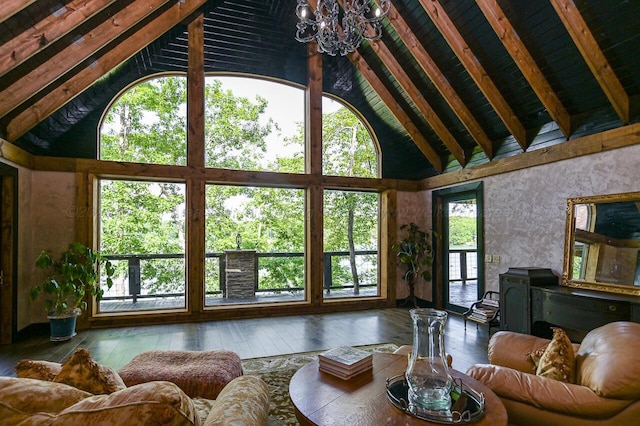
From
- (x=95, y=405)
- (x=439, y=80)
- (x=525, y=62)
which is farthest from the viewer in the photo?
(x=439, y=80)

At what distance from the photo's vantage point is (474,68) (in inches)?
179

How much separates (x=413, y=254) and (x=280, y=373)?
402 centimetres

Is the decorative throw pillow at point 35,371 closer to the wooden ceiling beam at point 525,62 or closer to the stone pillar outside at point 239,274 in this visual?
the wooden ceiling beam at point 525,62

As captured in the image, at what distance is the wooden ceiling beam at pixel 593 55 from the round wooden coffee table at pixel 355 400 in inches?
143

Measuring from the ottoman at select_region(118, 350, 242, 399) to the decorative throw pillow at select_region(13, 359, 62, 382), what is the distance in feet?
2.38

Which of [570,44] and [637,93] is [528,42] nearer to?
[570,44]

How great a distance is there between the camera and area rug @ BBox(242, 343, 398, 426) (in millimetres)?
2594

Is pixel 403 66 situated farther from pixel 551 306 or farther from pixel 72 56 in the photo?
pixel 72 56

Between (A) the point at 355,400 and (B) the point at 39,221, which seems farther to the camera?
(B) the point at 39,221

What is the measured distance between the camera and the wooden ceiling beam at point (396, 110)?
6035 mm

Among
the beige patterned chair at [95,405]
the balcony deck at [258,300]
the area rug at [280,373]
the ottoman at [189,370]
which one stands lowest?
the balcony deck at [258,300]

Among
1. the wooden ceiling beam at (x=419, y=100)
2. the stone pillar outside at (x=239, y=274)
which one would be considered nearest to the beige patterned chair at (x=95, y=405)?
the wooden ceiling beam at (x=419, y=100)

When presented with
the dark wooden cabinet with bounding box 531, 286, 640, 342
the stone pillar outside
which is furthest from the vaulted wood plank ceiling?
the stone pillar outside

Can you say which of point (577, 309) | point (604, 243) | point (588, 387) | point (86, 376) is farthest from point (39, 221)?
point (604, 243)
